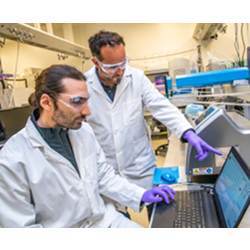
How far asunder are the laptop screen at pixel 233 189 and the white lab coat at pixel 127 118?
70cm

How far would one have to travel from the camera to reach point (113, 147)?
6.04ft

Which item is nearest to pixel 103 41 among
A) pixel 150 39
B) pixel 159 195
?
pixel 159 195

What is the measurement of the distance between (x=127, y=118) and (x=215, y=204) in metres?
0.85

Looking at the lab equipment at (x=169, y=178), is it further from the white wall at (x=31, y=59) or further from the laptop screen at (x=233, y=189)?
the white wall at (x=31, y=59)

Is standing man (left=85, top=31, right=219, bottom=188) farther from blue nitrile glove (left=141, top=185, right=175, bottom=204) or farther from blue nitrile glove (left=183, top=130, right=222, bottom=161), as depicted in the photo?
blue nitrile glove (left=141, top=185, right=175, bottom=204)

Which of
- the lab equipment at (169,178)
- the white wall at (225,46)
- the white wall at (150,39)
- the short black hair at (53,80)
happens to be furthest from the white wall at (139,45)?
the short black hair at (53,80)

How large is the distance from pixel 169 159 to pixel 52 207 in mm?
1167

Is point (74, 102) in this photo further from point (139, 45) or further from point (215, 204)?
point (139, 45)

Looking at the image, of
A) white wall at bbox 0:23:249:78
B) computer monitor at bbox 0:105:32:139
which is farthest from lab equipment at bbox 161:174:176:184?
white wall at bbox 0:23:249:78

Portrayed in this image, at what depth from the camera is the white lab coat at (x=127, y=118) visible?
1840 mm

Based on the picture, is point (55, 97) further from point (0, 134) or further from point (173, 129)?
point (0, 134)

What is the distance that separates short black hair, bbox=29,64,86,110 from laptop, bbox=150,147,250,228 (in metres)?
0.67

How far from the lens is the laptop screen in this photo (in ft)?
2.86

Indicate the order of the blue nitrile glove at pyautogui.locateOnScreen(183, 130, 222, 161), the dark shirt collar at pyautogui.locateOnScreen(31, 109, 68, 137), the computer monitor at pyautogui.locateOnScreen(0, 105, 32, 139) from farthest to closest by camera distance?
the computer monitor at pyautogui.locateOnScreen(0, 105, 32, 139) < the blue nitrile glove at pyautogui.locateOnScreen(183, 130, 222, 161) < the dark shirt collar at pyautogui.locateOnScreen(31, 109, 68, 137)
